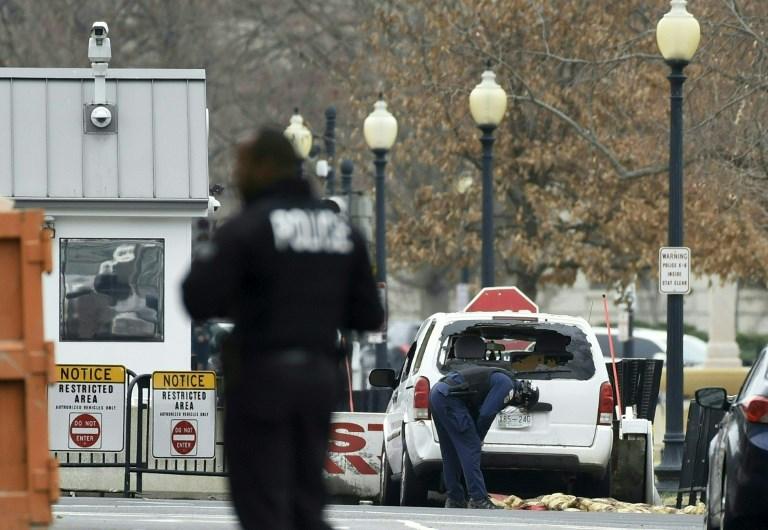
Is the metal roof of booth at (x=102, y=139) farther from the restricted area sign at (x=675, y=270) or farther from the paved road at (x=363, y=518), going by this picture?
the paved road at (x=363, y=518)

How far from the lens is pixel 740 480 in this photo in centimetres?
1055

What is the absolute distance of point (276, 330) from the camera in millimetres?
Result: 6926

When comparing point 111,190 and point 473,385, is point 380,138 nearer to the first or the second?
point 111,190

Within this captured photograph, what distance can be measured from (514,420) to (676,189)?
564cm

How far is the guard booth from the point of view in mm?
19484

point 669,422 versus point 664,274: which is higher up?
point 664,274

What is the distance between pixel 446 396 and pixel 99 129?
6809 millimetres

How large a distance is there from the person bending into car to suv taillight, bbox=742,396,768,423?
176 inches

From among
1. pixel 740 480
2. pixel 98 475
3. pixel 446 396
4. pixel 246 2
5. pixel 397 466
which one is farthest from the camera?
pixel 246 2

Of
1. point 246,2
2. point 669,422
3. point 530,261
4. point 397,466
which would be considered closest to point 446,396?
point 397,466

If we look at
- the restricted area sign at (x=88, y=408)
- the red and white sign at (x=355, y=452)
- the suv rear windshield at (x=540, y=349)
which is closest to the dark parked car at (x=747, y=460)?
the suv rear windshield at (x=540, y=349)

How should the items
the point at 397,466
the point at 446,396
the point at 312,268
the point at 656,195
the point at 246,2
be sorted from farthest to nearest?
the point at 246,2
the point at 656,195
the point at 397,466
the point at 446,396
the point at 312,268

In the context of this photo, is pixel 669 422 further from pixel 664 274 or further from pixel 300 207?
pixel 300 207

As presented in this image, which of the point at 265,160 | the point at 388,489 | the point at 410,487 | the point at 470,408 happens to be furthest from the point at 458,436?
the point at 265,160
